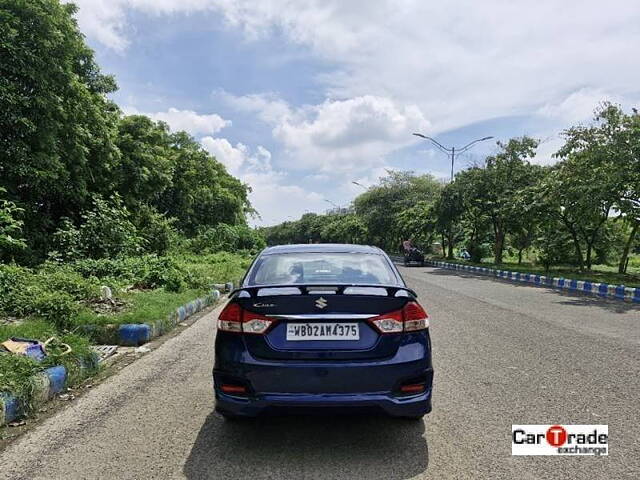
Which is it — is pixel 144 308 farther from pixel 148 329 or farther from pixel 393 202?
pixel 393 202

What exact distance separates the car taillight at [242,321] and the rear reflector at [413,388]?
98 cm

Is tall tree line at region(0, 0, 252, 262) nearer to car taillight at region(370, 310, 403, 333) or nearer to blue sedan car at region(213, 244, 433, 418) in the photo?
blue sedan car at region(213, 244, 433, 418)

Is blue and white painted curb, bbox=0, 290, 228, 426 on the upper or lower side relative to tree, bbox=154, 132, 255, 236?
lower

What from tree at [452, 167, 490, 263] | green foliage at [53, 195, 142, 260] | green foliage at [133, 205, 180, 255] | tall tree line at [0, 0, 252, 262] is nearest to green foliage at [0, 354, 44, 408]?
tall tree line at [0, 0, 252, 262]

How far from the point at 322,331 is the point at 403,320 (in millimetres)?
555

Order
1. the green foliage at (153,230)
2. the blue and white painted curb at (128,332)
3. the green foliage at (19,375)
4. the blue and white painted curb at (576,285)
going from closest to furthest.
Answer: the green foliage at (19,375) < the blue and white painted curb at (128,332) < the blue and white painted curb at (576,285) < the green foliage at (153,230)

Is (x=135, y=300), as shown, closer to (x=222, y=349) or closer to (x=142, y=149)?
(x=222, y=349)

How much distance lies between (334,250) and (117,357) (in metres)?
3.38

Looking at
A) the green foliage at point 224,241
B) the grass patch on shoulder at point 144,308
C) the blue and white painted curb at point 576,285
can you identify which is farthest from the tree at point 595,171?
the green foliage at point 224,241

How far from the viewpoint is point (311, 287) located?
3.28 m

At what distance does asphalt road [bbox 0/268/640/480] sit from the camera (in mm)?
2975

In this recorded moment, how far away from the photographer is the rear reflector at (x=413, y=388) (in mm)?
3146

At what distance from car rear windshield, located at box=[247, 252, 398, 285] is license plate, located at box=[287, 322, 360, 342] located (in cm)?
34

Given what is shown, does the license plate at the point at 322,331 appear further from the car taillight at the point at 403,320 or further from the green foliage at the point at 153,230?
the green foliage at the point at 153,230
